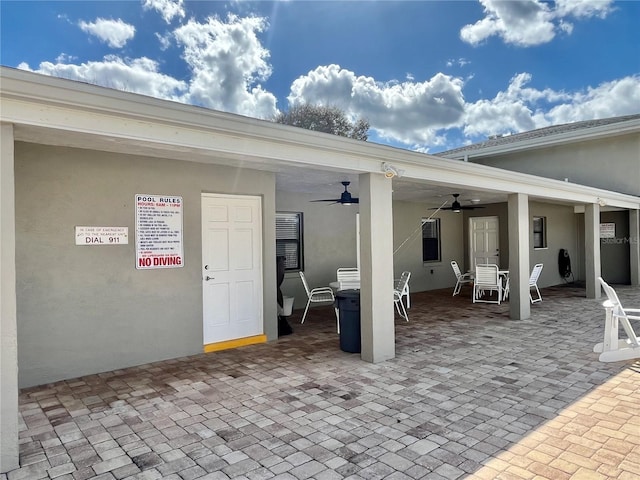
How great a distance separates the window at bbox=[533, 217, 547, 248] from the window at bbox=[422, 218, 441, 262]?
3194 mm

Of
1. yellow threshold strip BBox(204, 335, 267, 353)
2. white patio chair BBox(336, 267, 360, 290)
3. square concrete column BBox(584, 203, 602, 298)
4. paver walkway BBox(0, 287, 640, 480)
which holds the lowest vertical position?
paver walkway BBox(0, 287, 640, 480)

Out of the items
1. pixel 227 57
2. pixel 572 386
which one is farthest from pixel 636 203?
pixel 227 57

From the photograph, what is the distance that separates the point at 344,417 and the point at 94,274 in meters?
3.14

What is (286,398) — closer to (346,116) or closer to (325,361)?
(325,361)

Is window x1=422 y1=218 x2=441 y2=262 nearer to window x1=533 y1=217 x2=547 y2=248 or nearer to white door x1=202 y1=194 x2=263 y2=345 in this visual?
window x1=533 y1=217 x2=547 y2=248

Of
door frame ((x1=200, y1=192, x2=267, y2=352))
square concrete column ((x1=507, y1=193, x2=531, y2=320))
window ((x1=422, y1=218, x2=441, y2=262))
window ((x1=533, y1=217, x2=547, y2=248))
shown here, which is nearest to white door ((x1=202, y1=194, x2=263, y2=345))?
door frame ((x1=200, y1=192, x2=267, y2=352))

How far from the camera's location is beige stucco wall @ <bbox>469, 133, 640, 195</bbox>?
11.6 m

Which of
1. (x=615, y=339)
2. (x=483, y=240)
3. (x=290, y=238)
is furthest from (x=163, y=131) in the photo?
(x=483, y=240)

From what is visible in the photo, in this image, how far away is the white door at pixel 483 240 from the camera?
484 inches

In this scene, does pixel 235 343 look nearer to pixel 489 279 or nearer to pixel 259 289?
pixel 259 289

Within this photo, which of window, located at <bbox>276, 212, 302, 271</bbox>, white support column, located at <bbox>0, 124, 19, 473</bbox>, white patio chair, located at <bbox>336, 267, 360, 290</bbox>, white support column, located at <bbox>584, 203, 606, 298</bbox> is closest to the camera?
white support column, located at <bbox>0, 124, 19, 473</bbox>

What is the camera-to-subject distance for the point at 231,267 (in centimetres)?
581

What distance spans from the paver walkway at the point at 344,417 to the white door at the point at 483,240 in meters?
6.88

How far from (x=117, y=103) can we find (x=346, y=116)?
22369 millimetres
